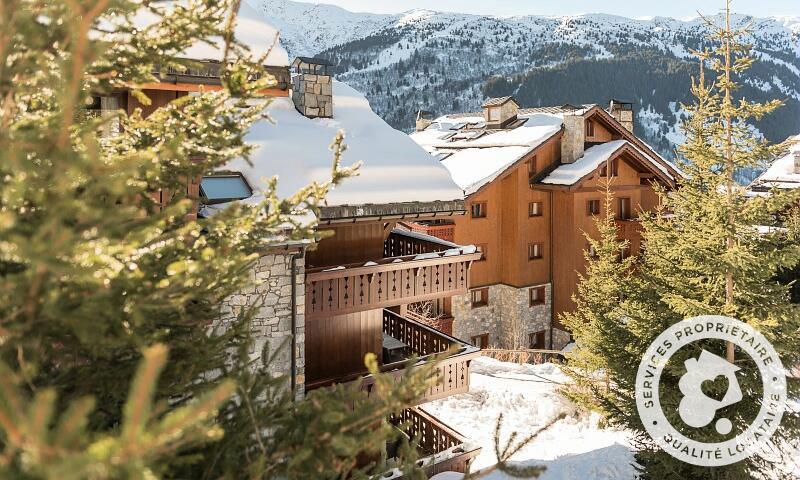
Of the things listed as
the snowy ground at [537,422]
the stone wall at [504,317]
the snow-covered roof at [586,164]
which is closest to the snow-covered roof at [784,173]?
the snow-covered roof at [586,164]

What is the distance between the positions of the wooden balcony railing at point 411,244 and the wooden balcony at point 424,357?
1.58 metres

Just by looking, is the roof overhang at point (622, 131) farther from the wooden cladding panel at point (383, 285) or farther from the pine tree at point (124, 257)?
the pine tree at point (124, 257)

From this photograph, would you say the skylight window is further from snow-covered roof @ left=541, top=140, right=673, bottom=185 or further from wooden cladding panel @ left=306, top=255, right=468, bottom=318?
snow-covered roof @ left=541, top=140, right=673, bottom=185

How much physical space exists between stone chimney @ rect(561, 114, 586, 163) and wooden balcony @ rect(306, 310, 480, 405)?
47.9 feet

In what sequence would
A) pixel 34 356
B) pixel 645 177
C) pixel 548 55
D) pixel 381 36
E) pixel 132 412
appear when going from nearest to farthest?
1. pixel 132 412
2. pixel 34 356
3. pixel 645 177
4. pixel 548 55
5. pixel 381 36

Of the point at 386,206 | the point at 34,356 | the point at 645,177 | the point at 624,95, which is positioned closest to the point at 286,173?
the point at 386,206

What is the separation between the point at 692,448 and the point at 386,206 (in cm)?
785

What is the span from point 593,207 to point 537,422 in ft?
39.0

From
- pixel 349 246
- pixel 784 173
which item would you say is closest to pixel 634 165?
pixel 784 173

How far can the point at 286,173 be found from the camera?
10.1m

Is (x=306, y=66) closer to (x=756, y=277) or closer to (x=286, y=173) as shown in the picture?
(x=286, y=173)

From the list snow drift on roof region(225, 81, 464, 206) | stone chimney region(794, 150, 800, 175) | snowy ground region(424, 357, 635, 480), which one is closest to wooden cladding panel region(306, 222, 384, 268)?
snow drift on roof region(225, 81, 464, 206)

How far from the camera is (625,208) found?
26484 millimetres

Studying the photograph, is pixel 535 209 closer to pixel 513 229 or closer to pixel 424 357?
pixel 513 229
